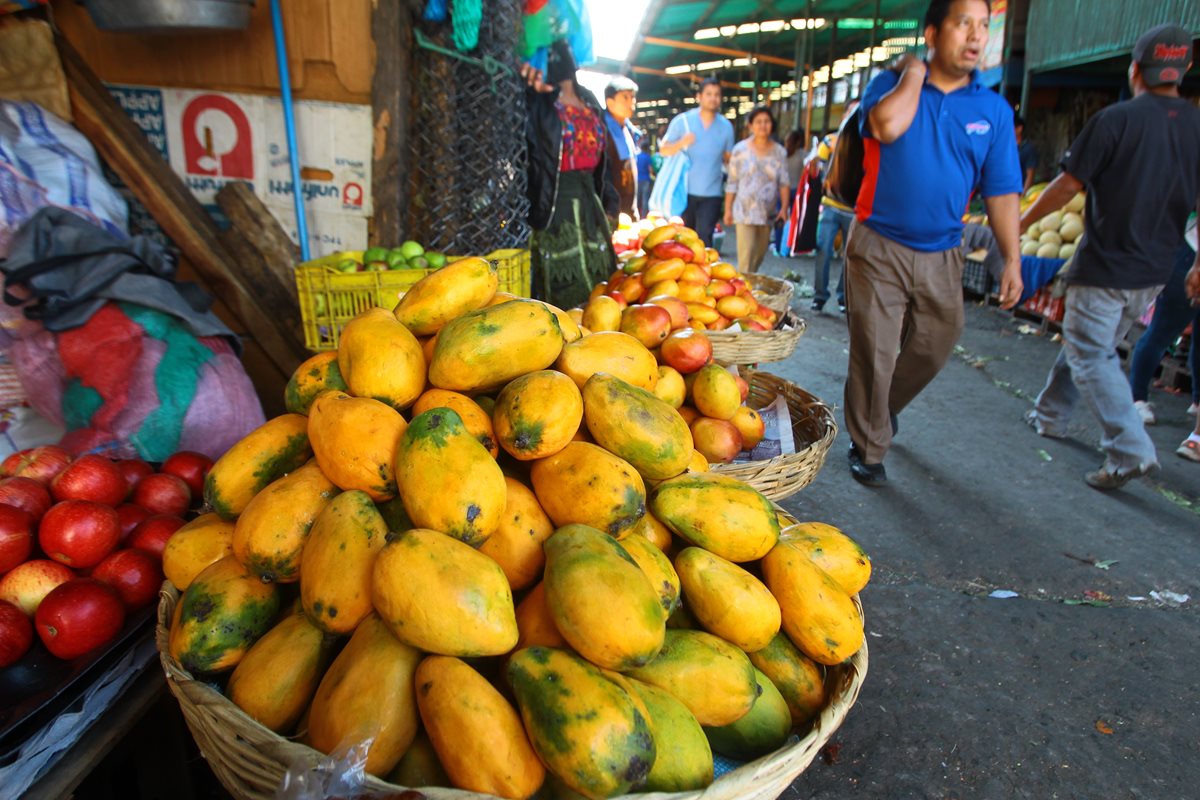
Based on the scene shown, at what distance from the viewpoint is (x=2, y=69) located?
10.3 ft

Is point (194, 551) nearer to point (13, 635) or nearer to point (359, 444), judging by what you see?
point (359, 444)

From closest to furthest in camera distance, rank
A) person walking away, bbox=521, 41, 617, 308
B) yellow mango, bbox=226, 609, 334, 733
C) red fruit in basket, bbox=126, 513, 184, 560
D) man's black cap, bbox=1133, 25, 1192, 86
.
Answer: yellow mango, bbox=226, 609, 334, 733 < red fruit in basket, bbox=126, 513, 184, 560 < man's black cap, bbox=1133, 25, 1192, 86 < person walking away, bbox=521, 41, 617, 308

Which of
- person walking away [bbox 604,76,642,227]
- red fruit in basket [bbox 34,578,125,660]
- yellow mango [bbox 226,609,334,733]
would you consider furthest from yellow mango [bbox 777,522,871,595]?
person walking away [bbox 604,76,642,227]

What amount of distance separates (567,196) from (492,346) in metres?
3.37

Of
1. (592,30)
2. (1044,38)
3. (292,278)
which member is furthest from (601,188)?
(1044,38)

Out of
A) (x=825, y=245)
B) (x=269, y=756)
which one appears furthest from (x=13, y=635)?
(x=825, y=245)

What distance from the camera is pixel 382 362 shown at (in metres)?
1.24

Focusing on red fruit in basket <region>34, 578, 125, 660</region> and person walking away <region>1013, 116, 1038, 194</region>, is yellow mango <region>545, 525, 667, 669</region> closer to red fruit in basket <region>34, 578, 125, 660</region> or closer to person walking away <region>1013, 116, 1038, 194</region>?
red fruit in basket <region>34, 578, 125, 660</region>

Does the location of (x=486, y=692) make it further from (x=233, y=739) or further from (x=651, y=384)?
(x=651, y=384)

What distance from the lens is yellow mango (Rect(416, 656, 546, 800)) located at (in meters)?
0.87

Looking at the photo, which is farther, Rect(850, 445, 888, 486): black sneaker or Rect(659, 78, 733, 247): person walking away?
Rect(659, 78, 733, 247): person walking away

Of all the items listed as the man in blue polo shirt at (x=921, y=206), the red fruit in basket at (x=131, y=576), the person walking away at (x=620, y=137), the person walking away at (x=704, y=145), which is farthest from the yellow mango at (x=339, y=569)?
the person walking away at (x=704, y=145)

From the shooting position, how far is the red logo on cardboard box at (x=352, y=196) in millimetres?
3449

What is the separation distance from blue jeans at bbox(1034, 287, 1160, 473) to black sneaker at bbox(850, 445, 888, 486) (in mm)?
1134
